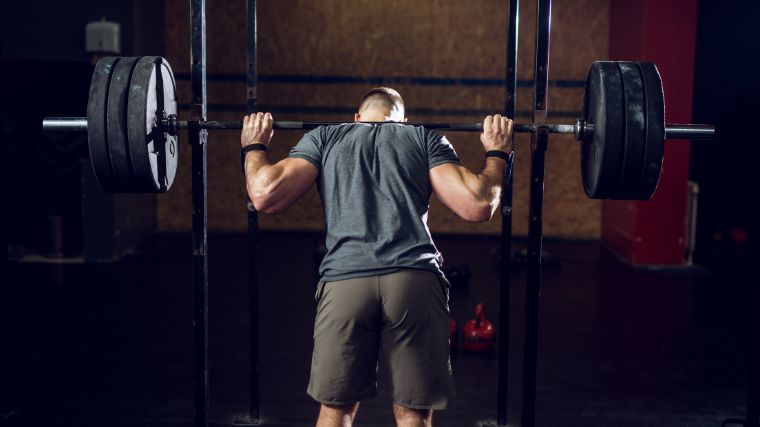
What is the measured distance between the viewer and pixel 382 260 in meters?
1.73

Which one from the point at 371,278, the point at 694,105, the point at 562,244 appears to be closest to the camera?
the point at 371,278

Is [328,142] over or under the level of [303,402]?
over

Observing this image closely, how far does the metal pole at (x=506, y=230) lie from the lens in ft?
7.51

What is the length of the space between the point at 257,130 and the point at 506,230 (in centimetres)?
86

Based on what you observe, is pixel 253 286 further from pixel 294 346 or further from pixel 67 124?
pixel 294 346

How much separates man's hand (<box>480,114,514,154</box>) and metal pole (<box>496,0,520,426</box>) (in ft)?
0.83

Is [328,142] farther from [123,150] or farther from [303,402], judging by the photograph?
[303,402]

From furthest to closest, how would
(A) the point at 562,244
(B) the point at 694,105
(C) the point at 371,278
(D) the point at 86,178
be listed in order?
(A) the point at 562,244
(B) the point at 694,105
(D) the point at 86,178
(C) the point at 371,278

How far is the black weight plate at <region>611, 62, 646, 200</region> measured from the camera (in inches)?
76.2

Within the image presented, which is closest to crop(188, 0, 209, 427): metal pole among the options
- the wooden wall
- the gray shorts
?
the gray shorts

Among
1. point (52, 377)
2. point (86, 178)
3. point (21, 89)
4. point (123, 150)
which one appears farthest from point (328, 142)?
point (21, 89)

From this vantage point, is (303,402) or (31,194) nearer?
(303,402)

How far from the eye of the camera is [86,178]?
16.8 feet

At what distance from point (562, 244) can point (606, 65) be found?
14.5 feet
